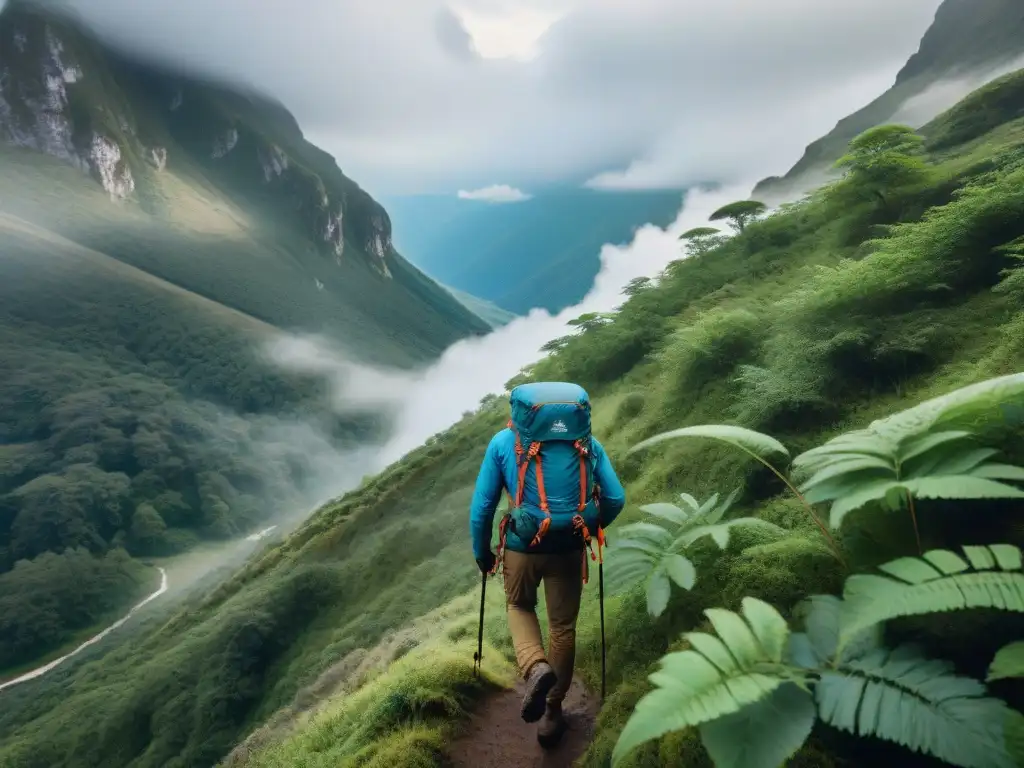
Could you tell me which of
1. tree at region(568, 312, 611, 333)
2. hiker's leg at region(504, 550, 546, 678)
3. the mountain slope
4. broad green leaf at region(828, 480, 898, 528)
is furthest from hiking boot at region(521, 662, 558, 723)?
the mountain slope

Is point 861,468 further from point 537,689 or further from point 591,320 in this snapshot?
point 591,320

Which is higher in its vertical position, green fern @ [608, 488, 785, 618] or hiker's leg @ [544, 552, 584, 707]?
green fern @ [608, 488, 785, 618]

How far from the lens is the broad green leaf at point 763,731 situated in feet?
7.25

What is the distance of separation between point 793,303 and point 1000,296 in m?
2.47

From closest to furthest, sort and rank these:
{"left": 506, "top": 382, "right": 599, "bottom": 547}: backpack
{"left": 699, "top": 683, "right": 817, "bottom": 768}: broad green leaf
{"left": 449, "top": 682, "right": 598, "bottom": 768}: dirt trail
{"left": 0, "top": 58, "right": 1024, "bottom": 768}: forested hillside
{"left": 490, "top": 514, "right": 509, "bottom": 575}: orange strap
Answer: {"left": 699, "top": 683, "right": 817, "bottom": 768}: broad green leaf, {"left": 0, "top": 58, "right": 1024, "bottom": 768}: forested hillside, {"left": 506, "top": 382, "right": 599, "bottom": 547}: backpack, {"left": 490, "top": 514, "right": 509, "bottom": 575}: orange strap, {"left": 449, "top": 682, "right": 598, "bottom": 768}: dirt trail

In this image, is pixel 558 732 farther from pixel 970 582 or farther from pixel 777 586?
pixel 970 582

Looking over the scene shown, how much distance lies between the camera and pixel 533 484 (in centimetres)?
493

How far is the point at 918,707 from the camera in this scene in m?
2.19

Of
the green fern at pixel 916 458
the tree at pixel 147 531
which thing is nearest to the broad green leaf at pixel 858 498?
the green fern at pixel 916 458

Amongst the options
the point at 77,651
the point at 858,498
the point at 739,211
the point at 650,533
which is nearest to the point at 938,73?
the point at 739,211

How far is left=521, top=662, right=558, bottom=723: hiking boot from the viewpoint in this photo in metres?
4.72

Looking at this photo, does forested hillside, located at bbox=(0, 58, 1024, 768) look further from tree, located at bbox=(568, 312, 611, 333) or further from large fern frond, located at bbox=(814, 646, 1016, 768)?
tree, located at bbox=(568, 312, 611, 333)

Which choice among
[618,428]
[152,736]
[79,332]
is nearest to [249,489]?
[79,332]

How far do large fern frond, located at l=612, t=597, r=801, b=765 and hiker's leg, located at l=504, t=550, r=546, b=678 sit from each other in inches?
104
